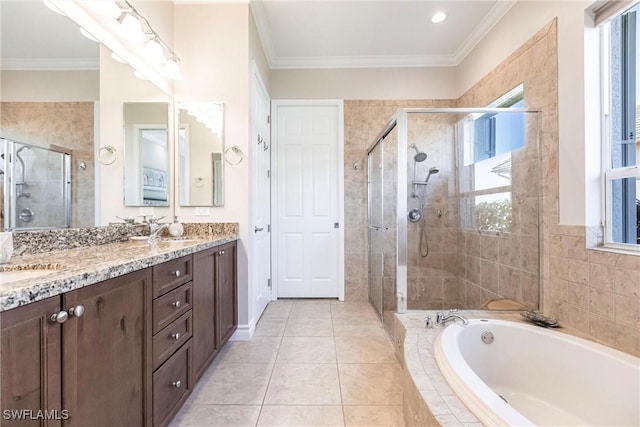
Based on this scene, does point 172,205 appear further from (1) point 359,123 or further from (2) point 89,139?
(1) point 359,123

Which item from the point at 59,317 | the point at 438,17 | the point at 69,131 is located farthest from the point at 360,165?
the point at 59,317

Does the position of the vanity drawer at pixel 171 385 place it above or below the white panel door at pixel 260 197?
below

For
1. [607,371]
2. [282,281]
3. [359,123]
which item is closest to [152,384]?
[607,371]

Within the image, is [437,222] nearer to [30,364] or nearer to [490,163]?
[490,163]

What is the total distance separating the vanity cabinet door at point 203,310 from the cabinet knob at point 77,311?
777mm

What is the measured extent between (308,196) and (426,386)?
2.54 m

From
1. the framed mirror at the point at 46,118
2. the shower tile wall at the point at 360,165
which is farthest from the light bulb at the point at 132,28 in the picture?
the shower tile wall at the point at 360,165

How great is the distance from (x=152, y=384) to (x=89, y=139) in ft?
4.41

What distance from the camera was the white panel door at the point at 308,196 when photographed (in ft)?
11.2

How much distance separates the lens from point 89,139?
1582 mm

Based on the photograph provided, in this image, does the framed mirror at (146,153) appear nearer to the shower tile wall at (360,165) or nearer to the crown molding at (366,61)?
the crown molding at (366,61)

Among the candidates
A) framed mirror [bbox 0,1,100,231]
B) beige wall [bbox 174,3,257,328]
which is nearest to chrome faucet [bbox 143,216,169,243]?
beige wall [bbox 174,3,257,328]

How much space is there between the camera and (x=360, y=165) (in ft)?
11.2

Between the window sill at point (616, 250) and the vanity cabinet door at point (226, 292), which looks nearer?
the window sill at point (616, 250)
